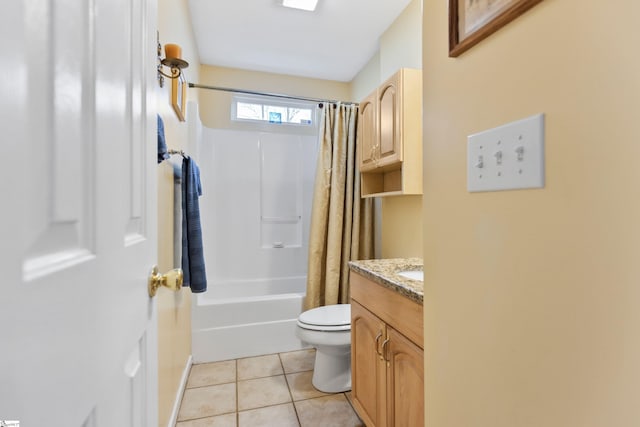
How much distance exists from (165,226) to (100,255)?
1127 millimetres

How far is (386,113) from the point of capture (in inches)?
73.0

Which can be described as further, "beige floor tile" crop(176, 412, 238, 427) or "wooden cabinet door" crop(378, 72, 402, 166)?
"wooden cabinet door" crop(378, 72, 402, 166)

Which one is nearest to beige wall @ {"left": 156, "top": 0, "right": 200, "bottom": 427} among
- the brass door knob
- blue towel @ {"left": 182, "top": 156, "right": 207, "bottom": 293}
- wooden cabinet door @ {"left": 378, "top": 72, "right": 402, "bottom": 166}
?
blue towel @ {"left": 182, "top": 156, "right": 207, "bottom": 293}

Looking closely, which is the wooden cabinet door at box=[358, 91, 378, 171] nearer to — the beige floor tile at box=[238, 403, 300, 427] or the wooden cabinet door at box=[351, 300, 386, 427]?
the wooden cabinet door at box=[351, 300, 386, 427]

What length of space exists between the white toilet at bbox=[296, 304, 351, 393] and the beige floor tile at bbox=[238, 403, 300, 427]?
0.28 metres

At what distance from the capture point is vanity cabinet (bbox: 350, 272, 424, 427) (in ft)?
3.38

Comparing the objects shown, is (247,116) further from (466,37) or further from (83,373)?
(83,373)

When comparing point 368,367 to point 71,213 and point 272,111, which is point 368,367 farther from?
point 272,111

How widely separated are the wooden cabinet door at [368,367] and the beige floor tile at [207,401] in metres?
0.76

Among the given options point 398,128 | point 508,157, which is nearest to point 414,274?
point 398,128

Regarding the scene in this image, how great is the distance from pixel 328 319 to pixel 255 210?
5.17ft

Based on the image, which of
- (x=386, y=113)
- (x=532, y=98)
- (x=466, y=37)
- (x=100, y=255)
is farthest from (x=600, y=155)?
(x=386, y=113)

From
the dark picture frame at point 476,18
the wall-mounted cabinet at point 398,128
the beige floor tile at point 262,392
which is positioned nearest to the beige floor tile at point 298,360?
the beige floor tile at point 262,392

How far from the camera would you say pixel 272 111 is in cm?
316
